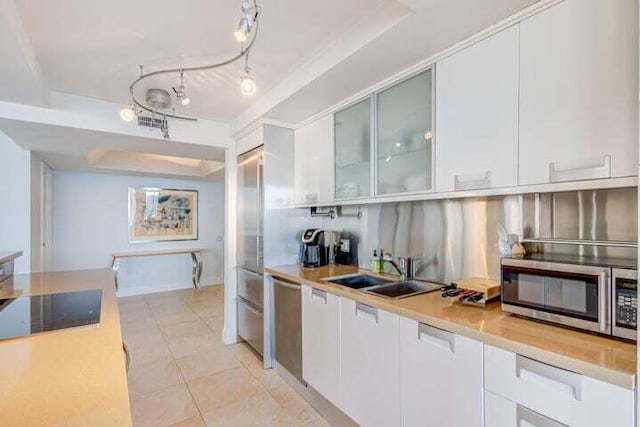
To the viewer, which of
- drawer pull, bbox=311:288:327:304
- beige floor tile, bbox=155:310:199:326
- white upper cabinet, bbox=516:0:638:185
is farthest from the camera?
beige floor tile, bbox=155:310:199:326

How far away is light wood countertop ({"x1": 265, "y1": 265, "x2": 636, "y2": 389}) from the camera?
3.06 ft

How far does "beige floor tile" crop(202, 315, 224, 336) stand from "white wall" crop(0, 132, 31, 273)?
1956mm

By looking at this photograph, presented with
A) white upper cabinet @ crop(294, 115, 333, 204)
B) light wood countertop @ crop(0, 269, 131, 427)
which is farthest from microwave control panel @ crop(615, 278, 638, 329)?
white upper cabinet @ crop(294, 115, 333, 204)

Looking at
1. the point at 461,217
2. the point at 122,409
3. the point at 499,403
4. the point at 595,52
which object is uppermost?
the point at 595,52

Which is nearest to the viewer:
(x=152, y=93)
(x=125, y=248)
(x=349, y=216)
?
(x=152, y=93)

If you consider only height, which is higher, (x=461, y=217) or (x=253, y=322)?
(x=461, y=217)

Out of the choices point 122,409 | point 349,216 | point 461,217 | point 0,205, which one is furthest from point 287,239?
point 0,205

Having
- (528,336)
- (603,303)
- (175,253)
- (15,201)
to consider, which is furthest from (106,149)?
(603,303)

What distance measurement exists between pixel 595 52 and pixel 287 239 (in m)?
2.40

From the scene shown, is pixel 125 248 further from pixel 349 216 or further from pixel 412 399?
pixel 412 399

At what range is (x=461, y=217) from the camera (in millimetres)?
1922

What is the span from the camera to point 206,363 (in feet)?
9.51

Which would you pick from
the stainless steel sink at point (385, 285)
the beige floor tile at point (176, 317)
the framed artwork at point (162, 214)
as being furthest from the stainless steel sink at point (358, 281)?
the framed artwork at point (162, 214)

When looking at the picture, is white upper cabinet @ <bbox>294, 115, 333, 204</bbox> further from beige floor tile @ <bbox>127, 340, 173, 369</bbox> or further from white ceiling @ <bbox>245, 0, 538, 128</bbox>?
beige floor tile @ <bbox>127, 340, 173, 369</bbox>
